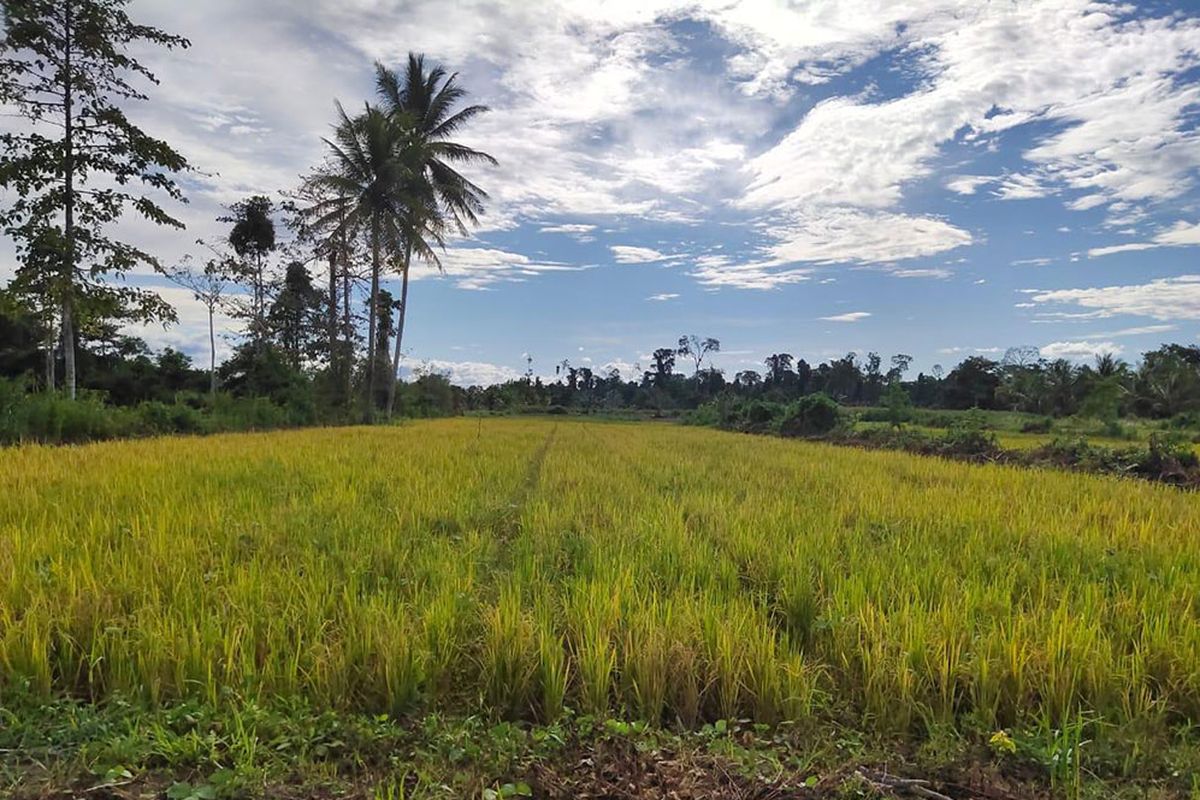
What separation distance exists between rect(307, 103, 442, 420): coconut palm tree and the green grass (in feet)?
56.3

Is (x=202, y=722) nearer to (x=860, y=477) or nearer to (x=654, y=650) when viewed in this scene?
(x=654, y=650)

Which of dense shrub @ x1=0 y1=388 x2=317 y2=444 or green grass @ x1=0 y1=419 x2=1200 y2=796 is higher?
dense shrub @ x1=0 y1=388 x2=317 y2=444

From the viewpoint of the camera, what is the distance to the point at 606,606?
2459 millimetres

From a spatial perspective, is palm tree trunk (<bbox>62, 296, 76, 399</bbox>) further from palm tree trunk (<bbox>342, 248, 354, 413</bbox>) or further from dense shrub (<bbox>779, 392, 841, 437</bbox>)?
dense shrub (<bbox>779, 392, 841, 437</bbox>)

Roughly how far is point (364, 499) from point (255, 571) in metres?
2.39

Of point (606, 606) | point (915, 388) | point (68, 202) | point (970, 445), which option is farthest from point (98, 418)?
point (915, 388)

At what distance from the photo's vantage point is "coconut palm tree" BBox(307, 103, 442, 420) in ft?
66.0

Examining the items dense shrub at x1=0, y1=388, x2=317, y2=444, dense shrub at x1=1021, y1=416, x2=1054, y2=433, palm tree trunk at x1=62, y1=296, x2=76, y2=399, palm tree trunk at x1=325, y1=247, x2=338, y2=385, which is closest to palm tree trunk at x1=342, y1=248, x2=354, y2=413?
palm tree trunk at x1=325, y1=247, x2=338, y2=385

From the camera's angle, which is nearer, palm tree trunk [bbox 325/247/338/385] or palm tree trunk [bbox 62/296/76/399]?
palm tree trunk [bbox 62/296/76/399]

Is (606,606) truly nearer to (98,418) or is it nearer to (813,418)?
(98,418)

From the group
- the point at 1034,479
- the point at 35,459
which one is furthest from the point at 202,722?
the point at 1034,479

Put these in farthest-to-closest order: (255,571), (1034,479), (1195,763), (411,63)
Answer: (411,63), (1034,479), (255,571), (1195,763)

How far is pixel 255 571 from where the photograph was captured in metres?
2.89

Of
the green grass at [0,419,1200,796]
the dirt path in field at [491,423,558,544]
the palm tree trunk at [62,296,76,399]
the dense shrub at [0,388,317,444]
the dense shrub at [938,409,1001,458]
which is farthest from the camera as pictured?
the dense shrub at [938,409,1001,458]
